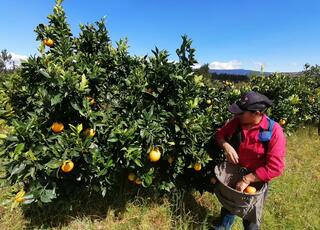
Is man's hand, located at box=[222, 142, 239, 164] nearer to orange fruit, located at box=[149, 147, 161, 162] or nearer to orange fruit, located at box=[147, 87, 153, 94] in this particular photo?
orange fruit, located at box=[149, 147, 161, 162]

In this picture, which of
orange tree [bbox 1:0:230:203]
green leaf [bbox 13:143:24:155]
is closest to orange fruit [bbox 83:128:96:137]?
orange tree [bbox 1:0:230:203]

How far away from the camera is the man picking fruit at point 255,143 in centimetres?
238

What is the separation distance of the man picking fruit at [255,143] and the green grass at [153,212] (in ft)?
2.40

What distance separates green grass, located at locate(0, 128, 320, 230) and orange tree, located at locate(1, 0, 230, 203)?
29 centimetres

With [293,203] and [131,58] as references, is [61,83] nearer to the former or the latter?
[131,58]

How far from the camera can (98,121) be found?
2.61m

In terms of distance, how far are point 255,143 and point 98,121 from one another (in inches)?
56.2

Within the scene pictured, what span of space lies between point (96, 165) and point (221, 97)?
228cm

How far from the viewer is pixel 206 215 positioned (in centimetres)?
334

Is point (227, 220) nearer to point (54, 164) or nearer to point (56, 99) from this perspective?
point (54, 164)

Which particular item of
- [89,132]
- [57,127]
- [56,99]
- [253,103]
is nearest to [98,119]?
[89,132]

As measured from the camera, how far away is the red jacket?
2367 mm

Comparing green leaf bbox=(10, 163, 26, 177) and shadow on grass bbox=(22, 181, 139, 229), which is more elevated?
green leaf bbox=(10, 163, 26, 177)

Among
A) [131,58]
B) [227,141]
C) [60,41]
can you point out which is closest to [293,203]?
[227,141]
